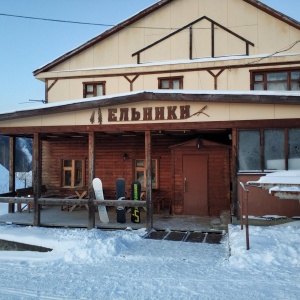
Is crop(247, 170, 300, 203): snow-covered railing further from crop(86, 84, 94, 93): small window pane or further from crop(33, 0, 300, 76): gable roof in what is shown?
crop(86, 84, 94, 93): small window pane

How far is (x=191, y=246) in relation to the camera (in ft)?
25.0

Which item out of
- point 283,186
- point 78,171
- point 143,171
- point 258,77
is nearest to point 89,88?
point 78,171

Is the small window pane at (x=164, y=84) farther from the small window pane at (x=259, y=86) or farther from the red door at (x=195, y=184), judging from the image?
the small window pane at (x=259, y=86)

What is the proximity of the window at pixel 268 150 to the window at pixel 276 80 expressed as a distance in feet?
13.8

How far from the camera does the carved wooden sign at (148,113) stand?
902cm

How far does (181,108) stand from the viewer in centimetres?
903

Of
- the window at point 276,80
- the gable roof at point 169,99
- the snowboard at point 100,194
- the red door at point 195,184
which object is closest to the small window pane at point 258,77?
the window at point 276,80

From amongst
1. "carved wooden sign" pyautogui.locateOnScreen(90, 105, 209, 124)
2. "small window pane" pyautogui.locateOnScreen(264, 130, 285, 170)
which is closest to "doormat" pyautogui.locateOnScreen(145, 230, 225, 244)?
"small window pane" pyautogui.locateOnScreen(264, 130, 285, 170)

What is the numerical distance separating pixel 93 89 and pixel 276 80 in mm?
7729

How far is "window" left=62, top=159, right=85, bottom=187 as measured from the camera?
13.8m

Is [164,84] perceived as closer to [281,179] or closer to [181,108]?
[181,108]

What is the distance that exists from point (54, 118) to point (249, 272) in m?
7.24

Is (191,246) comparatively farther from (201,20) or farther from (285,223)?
(201,20)

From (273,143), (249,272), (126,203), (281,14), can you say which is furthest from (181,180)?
(281,14)
